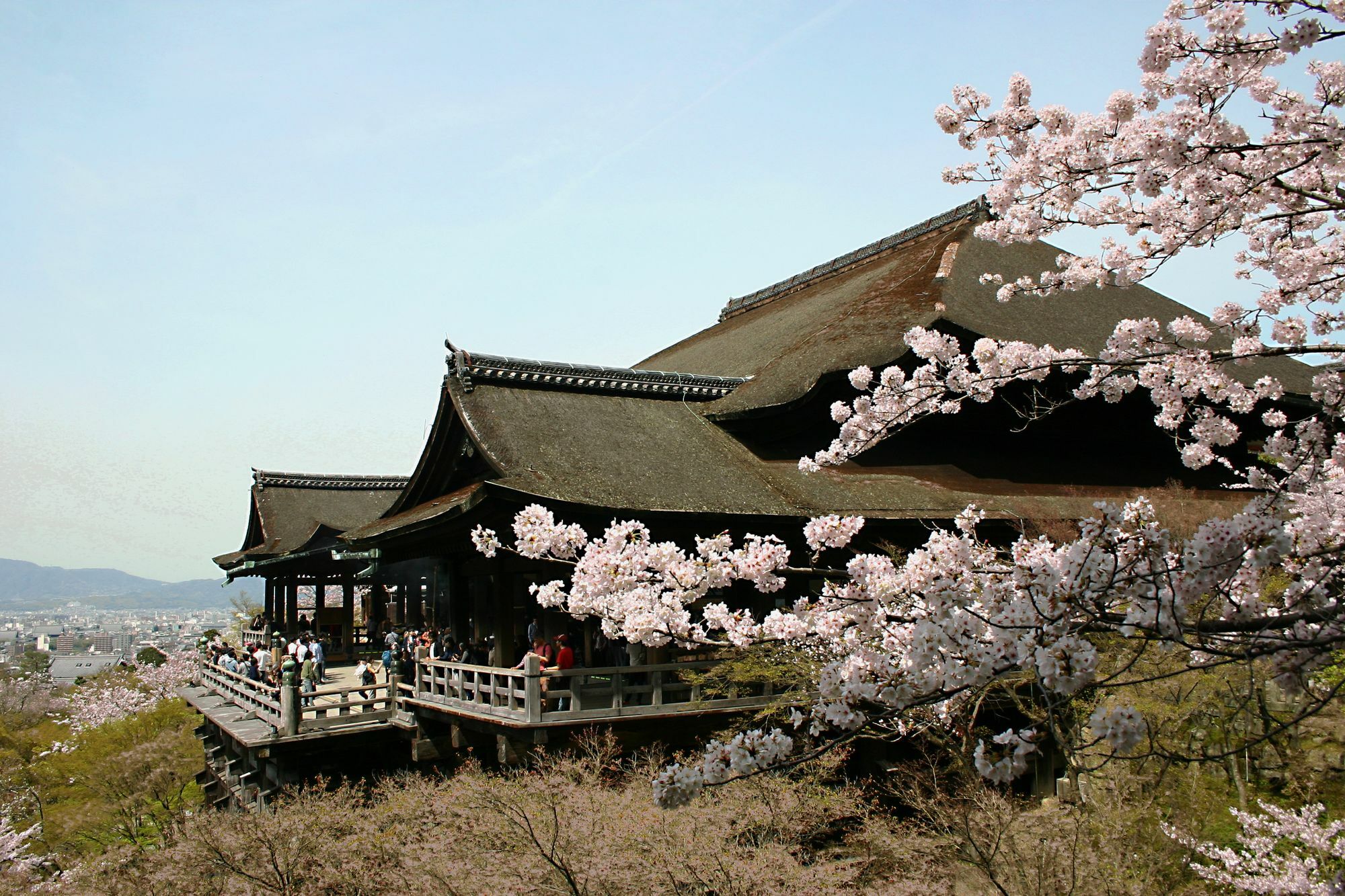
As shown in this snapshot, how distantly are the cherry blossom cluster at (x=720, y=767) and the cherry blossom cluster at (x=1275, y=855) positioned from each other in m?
5.01

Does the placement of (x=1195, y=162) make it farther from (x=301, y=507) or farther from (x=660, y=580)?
(x=301, y=507)

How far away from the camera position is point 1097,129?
4.61 meters

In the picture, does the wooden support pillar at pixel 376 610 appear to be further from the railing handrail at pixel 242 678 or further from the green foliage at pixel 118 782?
the green foliage at pixel 118 782

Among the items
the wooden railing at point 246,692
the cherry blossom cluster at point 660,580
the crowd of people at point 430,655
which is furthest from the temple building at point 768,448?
the cherry blossom cluster at point 660,580

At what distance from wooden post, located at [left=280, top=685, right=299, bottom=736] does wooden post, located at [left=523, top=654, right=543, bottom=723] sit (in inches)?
186

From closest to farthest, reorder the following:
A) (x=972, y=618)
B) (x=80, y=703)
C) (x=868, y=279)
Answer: (x=972, y=618)
(x=868, y=279)
(x=80, y=703)

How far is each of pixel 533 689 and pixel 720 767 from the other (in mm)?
6373

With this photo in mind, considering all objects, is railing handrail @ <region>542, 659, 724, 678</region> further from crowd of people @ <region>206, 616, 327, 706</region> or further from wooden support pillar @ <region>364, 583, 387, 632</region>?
wooden support pillar @ <region>364, 583, 387, 632</region>

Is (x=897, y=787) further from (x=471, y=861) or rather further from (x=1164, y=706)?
(x=471, y=861)

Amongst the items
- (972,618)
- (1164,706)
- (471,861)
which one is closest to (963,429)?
(1164,706)

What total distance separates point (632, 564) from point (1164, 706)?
6.91 metres

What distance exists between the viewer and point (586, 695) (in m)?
10.9

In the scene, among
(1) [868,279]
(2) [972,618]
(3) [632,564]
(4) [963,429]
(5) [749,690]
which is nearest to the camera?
(2) [972,618]

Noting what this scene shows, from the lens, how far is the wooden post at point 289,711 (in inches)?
504
